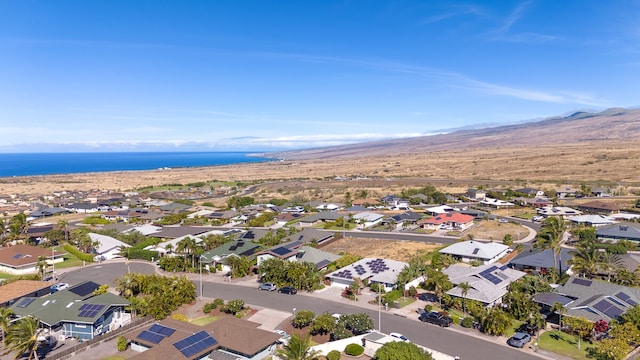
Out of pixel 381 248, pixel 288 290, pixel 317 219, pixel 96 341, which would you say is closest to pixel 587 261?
pixel 381 248

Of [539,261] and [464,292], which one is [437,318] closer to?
[464,292]

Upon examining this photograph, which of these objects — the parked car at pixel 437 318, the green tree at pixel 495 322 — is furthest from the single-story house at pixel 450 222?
the green tree at pixel 495 322

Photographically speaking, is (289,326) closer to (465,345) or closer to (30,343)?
(465,345)

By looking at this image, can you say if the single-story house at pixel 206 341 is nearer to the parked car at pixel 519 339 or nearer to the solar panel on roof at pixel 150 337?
the solar panel on roof at pixel 150 337

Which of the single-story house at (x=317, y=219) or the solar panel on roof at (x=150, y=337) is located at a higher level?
the solar panel on roof at (x=150, y=337)

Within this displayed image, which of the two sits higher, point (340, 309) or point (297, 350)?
point (297, 350)
